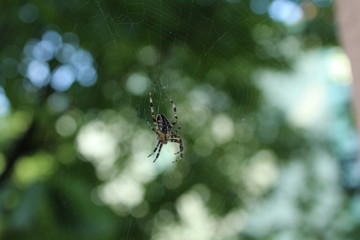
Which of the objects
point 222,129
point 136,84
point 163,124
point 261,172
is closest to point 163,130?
point 163,124

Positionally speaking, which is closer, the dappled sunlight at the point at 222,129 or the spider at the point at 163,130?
the spider at the point at 163,130

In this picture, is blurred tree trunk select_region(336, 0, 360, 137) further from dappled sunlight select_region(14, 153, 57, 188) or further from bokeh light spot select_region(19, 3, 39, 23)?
dappled sunlight select_region(14, 153, 57, 188)

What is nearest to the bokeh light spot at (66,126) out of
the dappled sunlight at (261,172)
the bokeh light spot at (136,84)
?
the bokeh light spot at (136,84)

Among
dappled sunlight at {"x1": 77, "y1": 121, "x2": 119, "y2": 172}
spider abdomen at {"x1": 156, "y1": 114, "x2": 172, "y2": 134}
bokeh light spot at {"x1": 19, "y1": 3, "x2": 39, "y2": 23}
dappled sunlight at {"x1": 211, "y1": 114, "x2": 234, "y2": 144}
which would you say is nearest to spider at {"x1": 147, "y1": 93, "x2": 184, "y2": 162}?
spider abdomen at {"x1": 156, "y1": 114, "x2": 172, "y2": 134}

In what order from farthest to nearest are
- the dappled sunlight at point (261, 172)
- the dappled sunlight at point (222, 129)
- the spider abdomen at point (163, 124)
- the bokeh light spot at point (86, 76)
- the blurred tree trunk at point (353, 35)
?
the dappled sunlight at point (261, 172) → the dappled sunlight at point (222, 129) → the bokeh light spot at point (86, 76) → the spider abdomen at point (163, 124) → the blurred tree trunk at point (353, 35)

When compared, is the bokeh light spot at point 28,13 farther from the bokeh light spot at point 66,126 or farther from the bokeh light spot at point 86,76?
the bokeh light spot at point 66,126

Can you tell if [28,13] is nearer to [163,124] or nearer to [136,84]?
[136,84]
